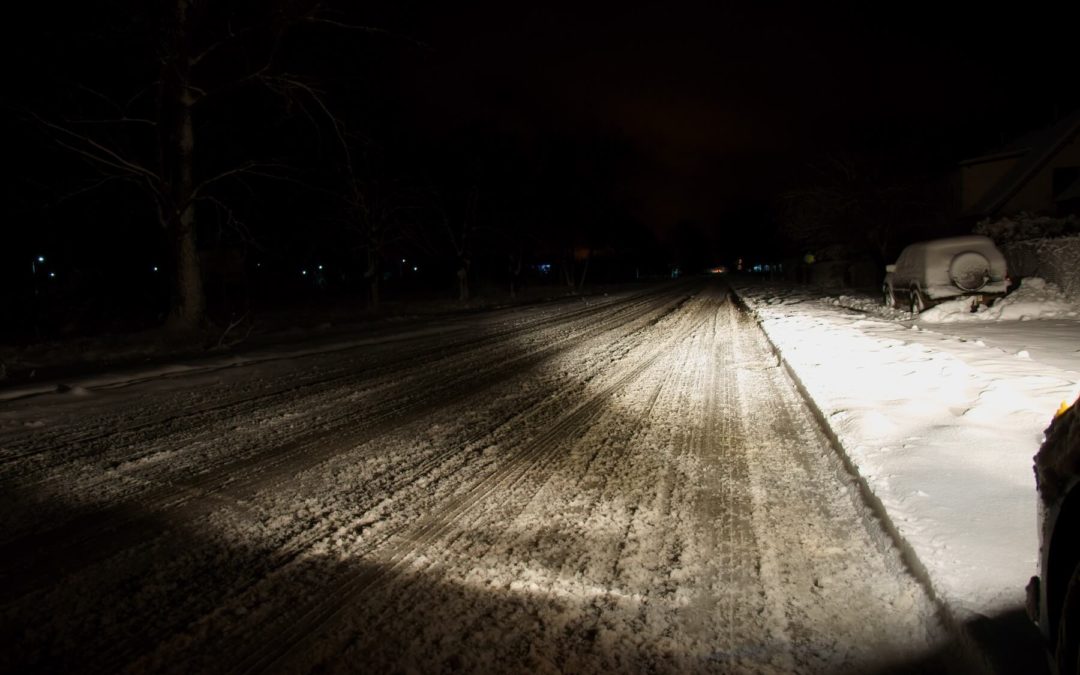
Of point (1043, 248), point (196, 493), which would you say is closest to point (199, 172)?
point (196, 493)

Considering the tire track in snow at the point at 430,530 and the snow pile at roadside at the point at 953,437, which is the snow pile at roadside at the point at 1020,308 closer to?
the snow pile at roadside at the point at 953,437

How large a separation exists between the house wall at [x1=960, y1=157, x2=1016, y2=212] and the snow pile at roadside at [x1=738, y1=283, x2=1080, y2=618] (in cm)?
3023

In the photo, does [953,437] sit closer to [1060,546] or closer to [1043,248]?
[1060,546]

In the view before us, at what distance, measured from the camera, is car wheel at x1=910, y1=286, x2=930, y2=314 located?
15.7 m

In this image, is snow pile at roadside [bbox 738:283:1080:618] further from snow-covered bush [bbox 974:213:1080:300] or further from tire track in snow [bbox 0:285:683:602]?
snow-covered bush [bbox 974:213:1080:300]

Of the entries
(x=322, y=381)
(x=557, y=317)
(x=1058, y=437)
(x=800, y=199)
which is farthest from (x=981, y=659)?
(x=800, y=199)

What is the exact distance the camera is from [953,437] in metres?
5.04

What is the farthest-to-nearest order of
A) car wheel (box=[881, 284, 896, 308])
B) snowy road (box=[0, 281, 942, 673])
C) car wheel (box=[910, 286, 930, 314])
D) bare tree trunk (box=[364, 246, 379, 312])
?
bare tree trunk (box=[364, 246, 379, 312])
car wheel (box=[881, 284, 896, 308])
car wheel (box=[910, 286, 930, 314])
snowy road (box=[0, 281, 942, 673])

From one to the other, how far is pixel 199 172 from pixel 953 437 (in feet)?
81.9

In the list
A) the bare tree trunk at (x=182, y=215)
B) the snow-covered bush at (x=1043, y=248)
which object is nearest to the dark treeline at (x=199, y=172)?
the bare tree trunk at (x=182, y=215)

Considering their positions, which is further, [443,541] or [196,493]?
[196,493]

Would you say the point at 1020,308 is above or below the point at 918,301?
below

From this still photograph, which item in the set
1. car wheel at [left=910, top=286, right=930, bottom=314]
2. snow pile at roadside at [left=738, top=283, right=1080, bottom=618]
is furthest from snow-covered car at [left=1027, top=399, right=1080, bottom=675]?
car wheel at [left=910, top=286, right=930, bottom=314]

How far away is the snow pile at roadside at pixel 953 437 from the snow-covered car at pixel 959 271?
4.18 metres
